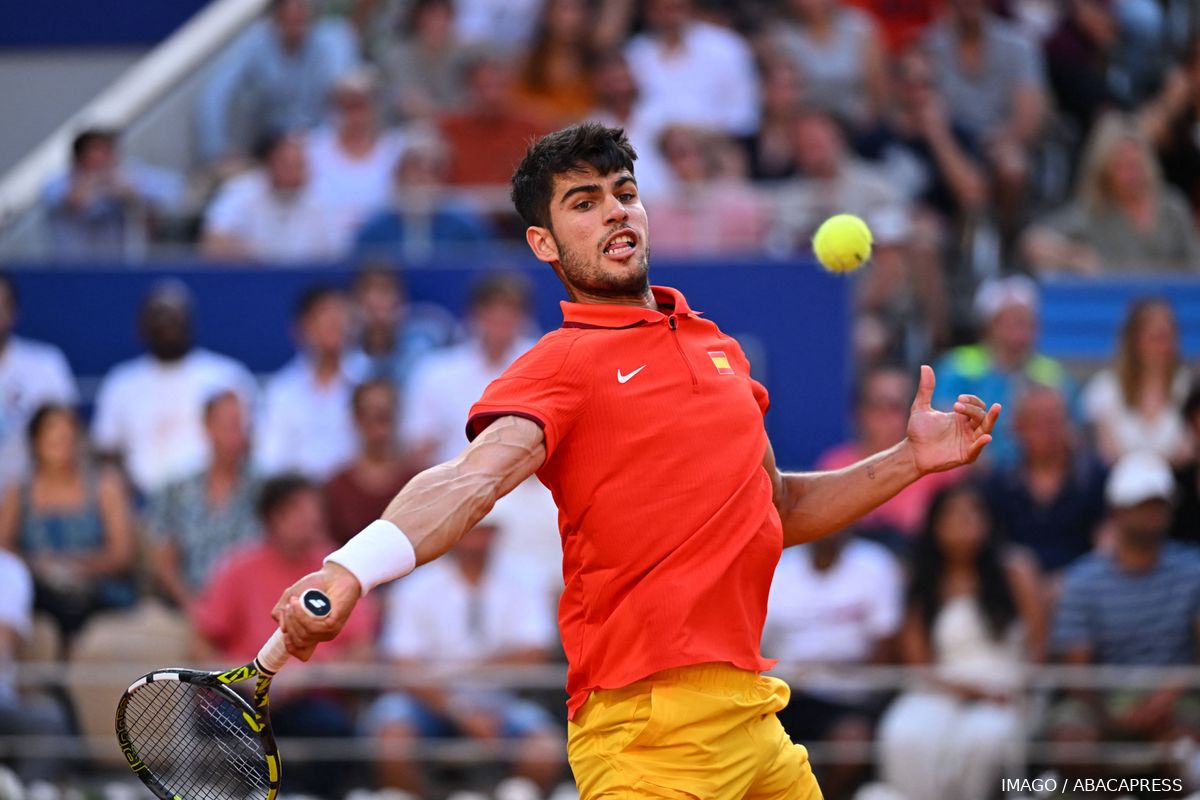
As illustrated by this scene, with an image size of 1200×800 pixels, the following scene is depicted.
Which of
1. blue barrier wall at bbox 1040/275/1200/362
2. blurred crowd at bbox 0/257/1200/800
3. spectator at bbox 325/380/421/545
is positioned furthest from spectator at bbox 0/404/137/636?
blue barrier wall at bbox 1040/275/1200/362

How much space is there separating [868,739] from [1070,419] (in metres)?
2.26

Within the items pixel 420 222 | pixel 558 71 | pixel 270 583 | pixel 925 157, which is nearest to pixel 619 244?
pixel 270 583

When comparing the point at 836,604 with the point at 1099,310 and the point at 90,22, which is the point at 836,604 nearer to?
the point at 1099,310

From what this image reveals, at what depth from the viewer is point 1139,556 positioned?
27.8 feet

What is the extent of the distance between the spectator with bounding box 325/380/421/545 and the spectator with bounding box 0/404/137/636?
3.65ft

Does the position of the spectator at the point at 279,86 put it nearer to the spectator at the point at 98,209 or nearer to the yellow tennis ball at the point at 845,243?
the spectator at the point at 98,209

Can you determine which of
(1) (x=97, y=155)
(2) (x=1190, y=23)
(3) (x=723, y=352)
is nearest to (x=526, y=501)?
(1) (x=97, y=155)

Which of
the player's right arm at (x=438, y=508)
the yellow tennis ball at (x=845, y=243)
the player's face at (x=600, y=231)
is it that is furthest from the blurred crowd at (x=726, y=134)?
the player's right arm at (x=438, y=508)

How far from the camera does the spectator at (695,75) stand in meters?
11.6

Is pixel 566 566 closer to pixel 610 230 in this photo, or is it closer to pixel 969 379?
pixel 610 230

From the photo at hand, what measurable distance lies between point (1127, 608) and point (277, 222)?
543 centimetres

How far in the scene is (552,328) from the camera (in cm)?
1031

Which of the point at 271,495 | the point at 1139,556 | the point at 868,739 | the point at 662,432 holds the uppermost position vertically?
the point at 662,432

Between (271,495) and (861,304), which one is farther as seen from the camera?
(861,304)
